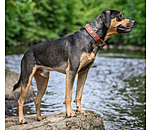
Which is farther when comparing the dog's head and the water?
the water

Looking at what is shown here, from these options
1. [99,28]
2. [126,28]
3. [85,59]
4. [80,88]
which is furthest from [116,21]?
[80,88]

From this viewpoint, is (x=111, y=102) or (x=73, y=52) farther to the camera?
(x=111, y=102)

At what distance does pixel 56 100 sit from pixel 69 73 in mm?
4704

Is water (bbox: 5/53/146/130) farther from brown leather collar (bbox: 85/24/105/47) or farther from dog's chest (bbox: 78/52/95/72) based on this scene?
brown leather collar (bbox: 85/24/105/47)

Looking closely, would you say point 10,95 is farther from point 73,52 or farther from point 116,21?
point 116,21

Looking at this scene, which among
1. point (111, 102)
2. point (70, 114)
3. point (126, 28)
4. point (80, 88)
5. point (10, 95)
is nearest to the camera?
point (126, 28)

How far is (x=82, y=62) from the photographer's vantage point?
448 centimetres

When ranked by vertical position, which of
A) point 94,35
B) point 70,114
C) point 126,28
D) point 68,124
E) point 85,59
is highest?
point 126,28

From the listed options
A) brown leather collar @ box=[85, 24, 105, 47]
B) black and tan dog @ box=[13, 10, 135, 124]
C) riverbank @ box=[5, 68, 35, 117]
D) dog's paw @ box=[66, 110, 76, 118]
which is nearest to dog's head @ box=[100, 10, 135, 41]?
black and tan dog @ box=[13, 10, 135, 124]

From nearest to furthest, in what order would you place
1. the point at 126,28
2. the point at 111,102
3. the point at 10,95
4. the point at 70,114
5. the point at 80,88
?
the point at 126,28 < the point at 70,114 < the point at 80,88 < the point at 10,95 < the point at 111,102

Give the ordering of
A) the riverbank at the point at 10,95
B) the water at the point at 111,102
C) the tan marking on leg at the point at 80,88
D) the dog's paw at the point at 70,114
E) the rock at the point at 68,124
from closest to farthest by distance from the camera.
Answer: the rock at the point at 68,124, the dog's paw at the point at 70,114, the tan marking on leg at the point at 80,88, the water at the point at 111,102, the riverbank at the point at 10,95

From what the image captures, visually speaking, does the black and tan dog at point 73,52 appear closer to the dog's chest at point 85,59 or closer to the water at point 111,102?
the dog's chest at point 85,59

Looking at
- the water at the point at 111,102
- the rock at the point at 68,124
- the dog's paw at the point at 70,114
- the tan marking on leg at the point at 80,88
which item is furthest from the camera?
the water at the point at 111,102

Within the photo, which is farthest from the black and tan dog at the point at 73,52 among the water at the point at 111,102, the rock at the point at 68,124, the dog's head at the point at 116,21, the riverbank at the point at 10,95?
the riverbank at the point at 10,95
